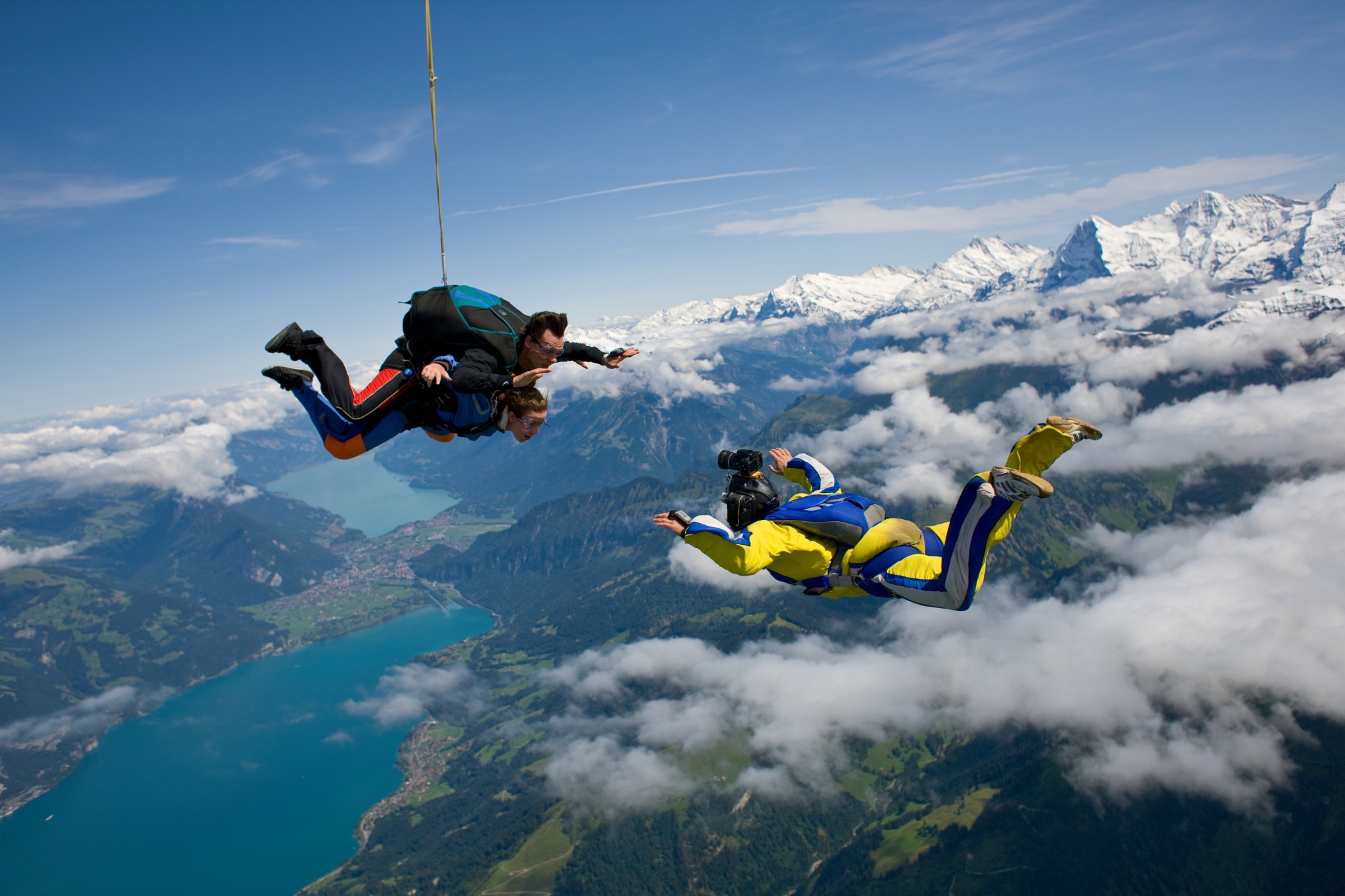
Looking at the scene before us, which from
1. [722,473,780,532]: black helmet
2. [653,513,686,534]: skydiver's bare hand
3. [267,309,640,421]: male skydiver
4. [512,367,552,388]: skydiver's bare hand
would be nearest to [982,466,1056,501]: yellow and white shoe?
[722,473,780,532]: black helmet

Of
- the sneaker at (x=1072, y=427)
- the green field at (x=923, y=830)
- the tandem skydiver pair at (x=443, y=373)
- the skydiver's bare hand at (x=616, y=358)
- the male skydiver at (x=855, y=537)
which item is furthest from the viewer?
the green field at (x=923, y=830)

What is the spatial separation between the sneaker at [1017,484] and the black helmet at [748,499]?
304 cm

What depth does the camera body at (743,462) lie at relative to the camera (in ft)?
30.4

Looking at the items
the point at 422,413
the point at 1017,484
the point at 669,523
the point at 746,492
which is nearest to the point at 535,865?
the point at 746,492

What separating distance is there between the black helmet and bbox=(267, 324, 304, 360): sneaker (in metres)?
5.52

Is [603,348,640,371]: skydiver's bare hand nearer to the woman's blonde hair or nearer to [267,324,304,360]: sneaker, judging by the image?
the woman's blonde hair

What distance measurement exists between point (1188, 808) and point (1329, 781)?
32.2 metres

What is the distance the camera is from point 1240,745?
18650cm

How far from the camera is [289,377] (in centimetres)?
704

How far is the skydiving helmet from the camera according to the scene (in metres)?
9.09

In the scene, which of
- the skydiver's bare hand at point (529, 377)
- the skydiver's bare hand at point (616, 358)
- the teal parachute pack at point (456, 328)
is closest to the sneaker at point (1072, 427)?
the skydiver's bare hand at point (616, 358)

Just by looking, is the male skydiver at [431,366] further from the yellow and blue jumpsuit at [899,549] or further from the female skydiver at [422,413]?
the yellow and blue jumpsuit at [899,549]

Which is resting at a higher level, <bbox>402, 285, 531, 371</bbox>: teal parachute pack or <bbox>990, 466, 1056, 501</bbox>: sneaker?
<bbox>402, 285, 531, 371</bbox>: teal parachute pack

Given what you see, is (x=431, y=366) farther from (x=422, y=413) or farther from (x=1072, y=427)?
(x=1072, y=427)
